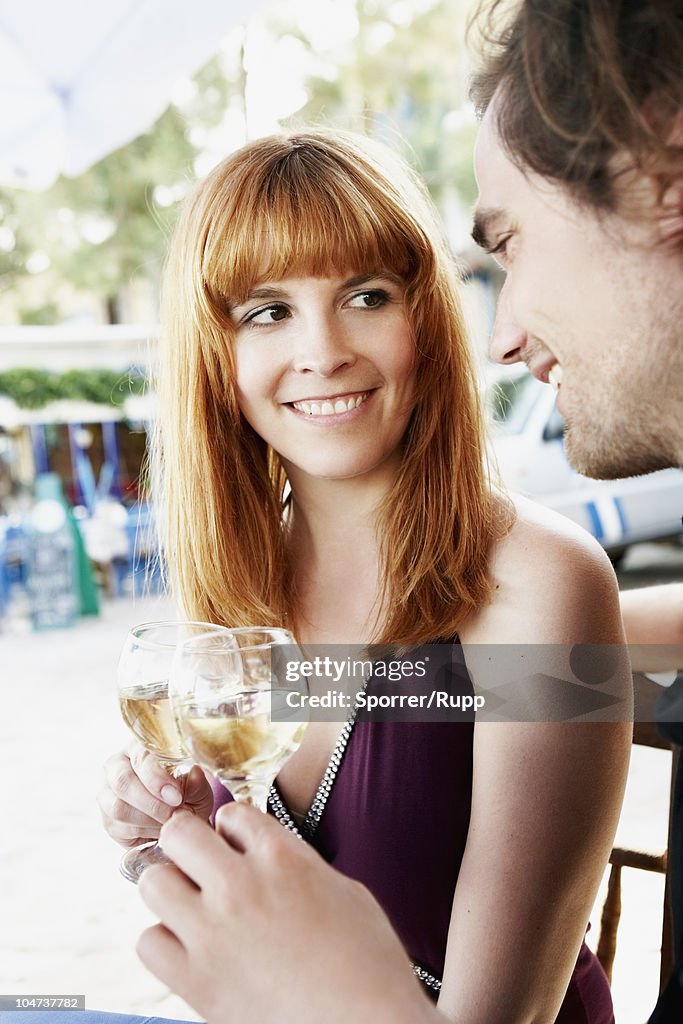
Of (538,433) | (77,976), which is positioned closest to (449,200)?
(538,433)

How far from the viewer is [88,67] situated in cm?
368

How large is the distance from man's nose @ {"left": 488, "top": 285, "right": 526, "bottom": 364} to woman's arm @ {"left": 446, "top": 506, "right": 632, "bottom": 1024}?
34 centimetres

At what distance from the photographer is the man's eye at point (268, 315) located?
1.54 meters

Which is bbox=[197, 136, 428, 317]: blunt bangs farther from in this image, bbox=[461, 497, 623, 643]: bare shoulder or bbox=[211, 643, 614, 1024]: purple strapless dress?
bbox=[211, 643, 614, 1024]: purple strapless dress

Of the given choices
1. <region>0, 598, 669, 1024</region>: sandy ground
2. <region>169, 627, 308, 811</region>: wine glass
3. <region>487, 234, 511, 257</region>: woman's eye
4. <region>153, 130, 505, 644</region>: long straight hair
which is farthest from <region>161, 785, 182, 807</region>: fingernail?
<region>0, 598, 669, 1024</region>: sandy ground

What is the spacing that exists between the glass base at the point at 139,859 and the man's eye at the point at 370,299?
2.64 feet

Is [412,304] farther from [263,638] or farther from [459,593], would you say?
[263,638]

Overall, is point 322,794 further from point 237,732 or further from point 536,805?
point 237,732

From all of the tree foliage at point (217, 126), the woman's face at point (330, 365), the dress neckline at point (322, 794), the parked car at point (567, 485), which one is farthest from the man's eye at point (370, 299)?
the tree foliage at point (217, 126)

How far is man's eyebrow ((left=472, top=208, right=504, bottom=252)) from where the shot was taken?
3.70 ft

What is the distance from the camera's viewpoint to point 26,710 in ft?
18.2

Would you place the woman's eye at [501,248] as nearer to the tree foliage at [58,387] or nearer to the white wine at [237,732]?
the white wine at [237,732]

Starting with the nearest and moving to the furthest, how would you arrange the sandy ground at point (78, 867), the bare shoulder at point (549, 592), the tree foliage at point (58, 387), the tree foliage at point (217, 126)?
1. the bare shoulder at point (549, 592)
2. the sandy ground at point (78, 867)
3. the tree foliage at point (58, 387)
4. the tree foliage at point (217, 126)

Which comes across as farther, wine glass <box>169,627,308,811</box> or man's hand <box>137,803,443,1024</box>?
wine glass <box>169,627,308,811</box>
